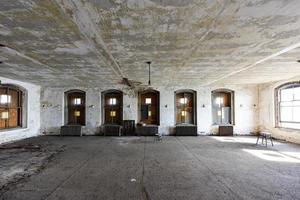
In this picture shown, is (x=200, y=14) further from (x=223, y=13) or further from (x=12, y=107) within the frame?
(x=12, y=107)

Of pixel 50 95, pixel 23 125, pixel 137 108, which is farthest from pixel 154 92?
pixel 23 125

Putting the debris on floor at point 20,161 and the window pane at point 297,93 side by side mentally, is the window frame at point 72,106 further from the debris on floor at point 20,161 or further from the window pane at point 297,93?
the window pane at point 297,93

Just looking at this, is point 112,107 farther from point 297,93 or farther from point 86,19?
point 86,19

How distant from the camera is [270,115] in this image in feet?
33.0

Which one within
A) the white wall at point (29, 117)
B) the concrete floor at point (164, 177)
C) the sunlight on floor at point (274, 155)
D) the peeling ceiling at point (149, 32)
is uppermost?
the peeling ceiling at point (149, 32)

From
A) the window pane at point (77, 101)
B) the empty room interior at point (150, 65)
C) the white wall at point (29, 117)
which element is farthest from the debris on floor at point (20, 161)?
the window pane at point (77, 101)

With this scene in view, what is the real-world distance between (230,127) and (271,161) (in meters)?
5.39

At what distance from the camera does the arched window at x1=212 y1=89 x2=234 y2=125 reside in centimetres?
1137

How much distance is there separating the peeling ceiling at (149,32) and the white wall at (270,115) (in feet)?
13.8

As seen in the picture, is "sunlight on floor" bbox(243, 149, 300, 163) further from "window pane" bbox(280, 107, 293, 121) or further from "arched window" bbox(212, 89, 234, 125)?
"arched window" bbox(212, 89, 234, 125)

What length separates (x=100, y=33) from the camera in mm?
3529

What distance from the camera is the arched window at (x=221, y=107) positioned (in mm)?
11367

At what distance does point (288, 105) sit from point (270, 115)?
111 centimetres

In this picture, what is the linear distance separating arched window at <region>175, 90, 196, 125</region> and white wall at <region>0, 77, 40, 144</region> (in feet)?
22.8
